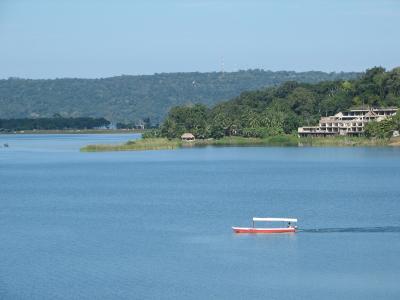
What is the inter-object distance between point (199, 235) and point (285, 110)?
78909 millimetres

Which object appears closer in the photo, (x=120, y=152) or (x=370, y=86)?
(x=120, y=152)

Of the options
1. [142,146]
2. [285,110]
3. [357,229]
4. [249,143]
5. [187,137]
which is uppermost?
[285,110]

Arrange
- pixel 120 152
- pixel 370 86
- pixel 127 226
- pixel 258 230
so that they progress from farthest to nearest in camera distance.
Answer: pixel 370 86 → pixel 120 152 → pixel 127 226 → pixel 258 230

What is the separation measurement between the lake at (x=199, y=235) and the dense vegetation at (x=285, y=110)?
125 ft

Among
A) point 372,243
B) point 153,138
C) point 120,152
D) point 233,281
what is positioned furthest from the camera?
point 153,138

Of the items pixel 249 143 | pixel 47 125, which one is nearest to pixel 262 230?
pixel 249 143

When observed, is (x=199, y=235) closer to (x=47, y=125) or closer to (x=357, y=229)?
(x=357, y=229)

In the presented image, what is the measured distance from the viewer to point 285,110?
375 feet

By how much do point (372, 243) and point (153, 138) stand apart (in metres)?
74.2

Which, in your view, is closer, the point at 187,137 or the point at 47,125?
the point at 187,137

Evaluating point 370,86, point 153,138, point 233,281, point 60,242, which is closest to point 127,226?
point 60,242

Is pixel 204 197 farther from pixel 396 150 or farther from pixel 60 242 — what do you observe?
pixel 396 150

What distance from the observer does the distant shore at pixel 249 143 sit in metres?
93.8

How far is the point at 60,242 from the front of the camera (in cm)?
3559
